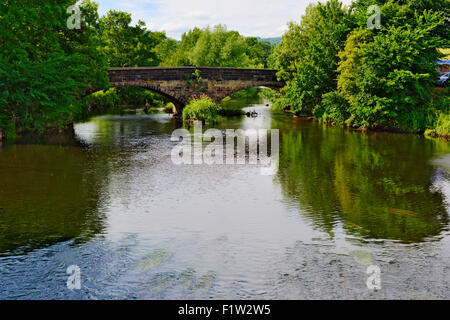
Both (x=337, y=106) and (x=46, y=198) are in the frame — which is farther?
(x=337, y=106)

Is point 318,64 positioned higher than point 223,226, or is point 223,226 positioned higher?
point 318,64

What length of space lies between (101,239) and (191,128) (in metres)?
30.6

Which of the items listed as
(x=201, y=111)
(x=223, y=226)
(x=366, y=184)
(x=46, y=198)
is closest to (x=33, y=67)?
(x=46, y=198)

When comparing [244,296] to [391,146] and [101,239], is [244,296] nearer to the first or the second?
[101,239]

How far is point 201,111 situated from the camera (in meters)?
50.6

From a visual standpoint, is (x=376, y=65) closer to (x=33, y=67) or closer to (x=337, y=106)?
(x=337, y=106)

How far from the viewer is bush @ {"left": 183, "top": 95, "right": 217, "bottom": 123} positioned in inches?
1988

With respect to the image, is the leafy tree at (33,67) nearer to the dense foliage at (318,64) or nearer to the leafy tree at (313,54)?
the dense foliage at (318,64)

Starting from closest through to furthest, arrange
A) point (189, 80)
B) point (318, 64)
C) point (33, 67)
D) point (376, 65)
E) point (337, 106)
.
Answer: point (33, 67) < point (376, 65) < point (337, 106) < point (318, 64) < point (189, 80)

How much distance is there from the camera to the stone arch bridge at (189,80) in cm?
4902

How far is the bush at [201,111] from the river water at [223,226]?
21110mm

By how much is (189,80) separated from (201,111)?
177 inches

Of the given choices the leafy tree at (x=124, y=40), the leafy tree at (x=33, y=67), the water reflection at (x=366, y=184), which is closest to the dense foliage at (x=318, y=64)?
the leafy tree at (x=33, y=67)

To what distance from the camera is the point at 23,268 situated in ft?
42.3
